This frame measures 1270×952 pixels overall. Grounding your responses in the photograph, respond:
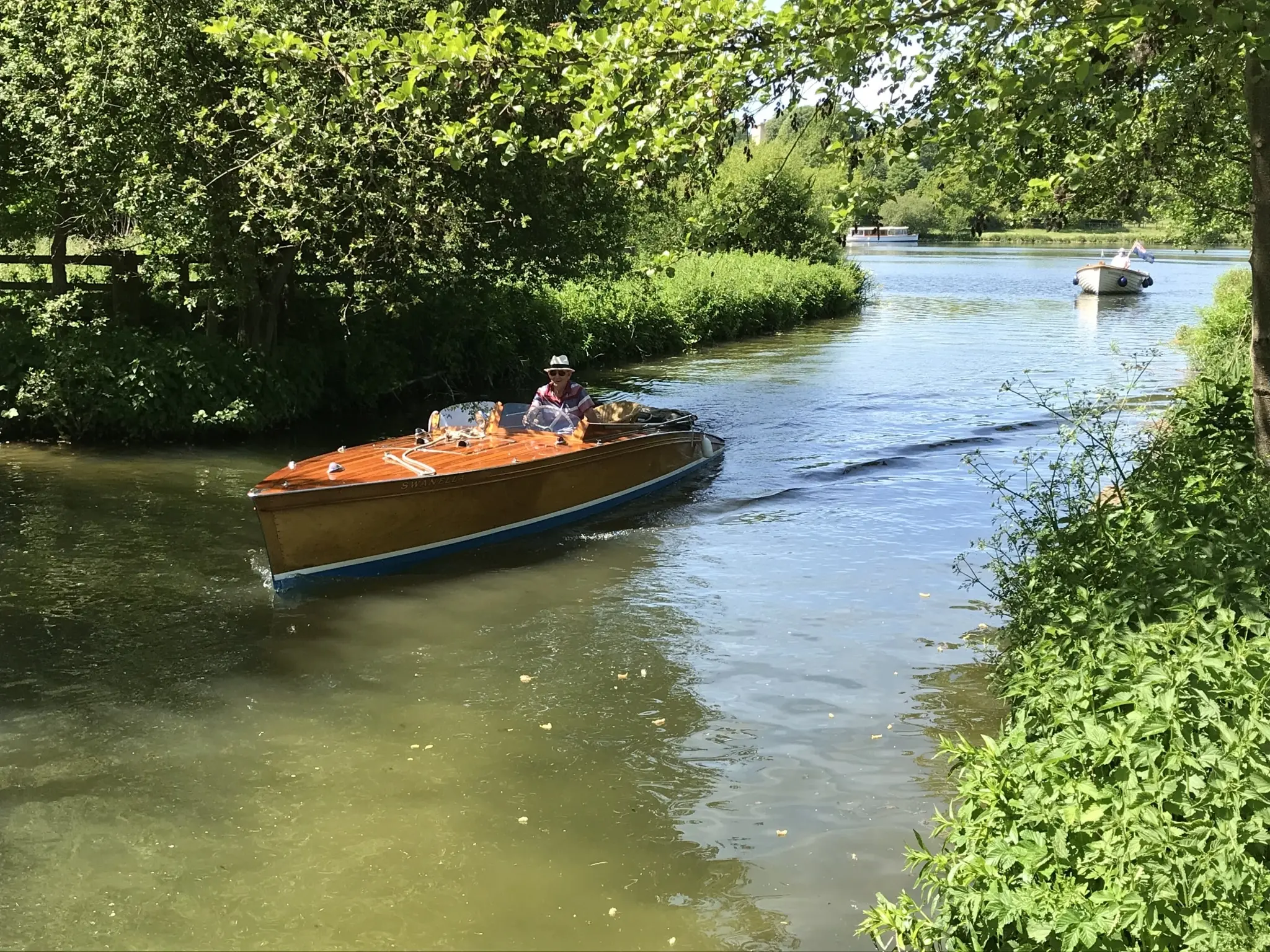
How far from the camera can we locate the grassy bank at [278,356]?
47.2 feet

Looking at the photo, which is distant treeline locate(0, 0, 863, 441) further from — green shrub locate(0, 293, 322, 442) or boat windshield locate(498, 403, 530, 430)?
boat windshield locate(498, 403, 530, 430)

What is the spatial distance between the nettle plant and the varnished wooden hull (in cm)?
606

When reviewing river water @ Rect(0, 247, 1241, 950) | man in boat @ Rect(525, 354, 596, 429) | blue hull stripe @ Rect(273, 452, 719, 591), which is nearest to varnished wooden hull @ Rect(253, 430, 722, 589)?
blue hull stripe @ Rect(273, 452, 719, 591)

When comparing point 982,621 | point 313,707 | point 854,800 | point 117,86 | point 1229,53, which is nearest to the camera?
point 1229,53

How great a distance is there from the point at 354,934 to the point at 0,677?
4156mm

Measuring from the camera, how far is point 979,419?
18.2m

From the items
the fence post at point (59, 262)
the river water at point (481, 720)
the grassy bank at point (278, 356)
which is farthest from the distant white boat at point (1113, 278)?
the fence post at point (59, 262)

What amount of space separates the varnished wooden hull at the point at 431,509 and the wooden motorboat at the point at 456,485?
11 millimetres

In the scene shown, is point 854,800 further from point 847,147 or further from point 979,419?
point 979,419

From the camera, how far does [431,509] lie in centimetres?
1034

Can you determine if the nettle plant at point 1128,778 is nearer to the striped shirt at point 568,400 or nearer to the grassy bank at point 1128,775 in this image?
the grassy bank at point 1128,775

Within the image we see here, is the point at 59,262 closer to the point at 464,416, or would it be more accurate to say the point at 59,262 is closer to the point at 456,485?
the point at 464,416

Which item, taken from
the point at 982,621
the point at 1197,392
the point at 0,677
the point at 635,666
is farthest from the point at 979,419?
the point at 0,677

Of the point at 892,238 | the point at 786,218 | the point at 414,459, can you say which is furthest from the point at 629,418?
the point at 892,238
